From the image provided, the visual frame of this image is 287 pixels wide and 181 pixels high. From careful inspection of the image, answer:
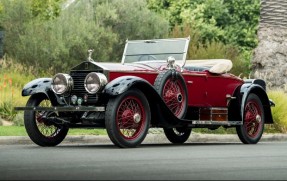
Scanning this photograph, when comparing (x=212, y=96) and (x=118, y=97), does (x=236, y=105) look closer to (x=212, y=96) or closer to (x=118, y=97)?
(x=212, y=96)

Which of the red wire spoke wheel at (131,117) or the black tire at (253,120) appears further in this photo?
the black tire at (253,120)

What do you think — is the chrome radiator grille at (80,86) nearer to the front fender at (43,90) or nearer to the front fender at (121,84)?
the front fender at (43,90)

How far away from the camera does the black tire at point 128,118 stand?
14281 millimetres

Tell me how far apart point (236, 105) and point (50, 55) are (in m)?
18.3

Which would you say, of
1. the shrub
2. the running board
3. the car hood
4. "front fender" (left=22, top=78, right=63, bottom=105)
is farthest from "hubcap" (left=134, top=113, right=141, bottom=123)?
the shrub

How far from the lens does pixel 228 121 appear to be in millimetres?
17000

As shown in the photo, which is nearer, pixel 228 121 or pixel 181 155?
pixel 181 155

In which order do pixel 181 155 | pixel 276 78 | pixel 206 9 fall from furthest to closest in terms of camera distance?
pixel 206 9 → pixel 276 78 → pixel 181 155

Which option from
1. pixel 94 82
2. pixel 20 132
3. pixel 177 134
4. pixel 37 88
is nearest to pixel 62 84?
pixel 37 88

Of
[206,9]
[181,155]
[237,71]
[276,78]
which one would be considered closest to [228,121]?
[181,155]

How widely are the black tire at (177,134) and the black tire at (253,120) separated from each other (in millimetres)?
1089

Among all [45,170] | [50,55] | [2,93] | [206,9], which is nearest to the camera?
[45,170]

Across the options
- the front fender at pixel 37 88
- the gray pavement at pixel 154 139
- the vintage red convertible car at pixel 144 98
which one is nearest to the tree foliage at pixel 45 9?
the gray pavement at pixel 154 139

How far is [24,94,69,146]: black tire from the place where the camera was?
15.3 meters
